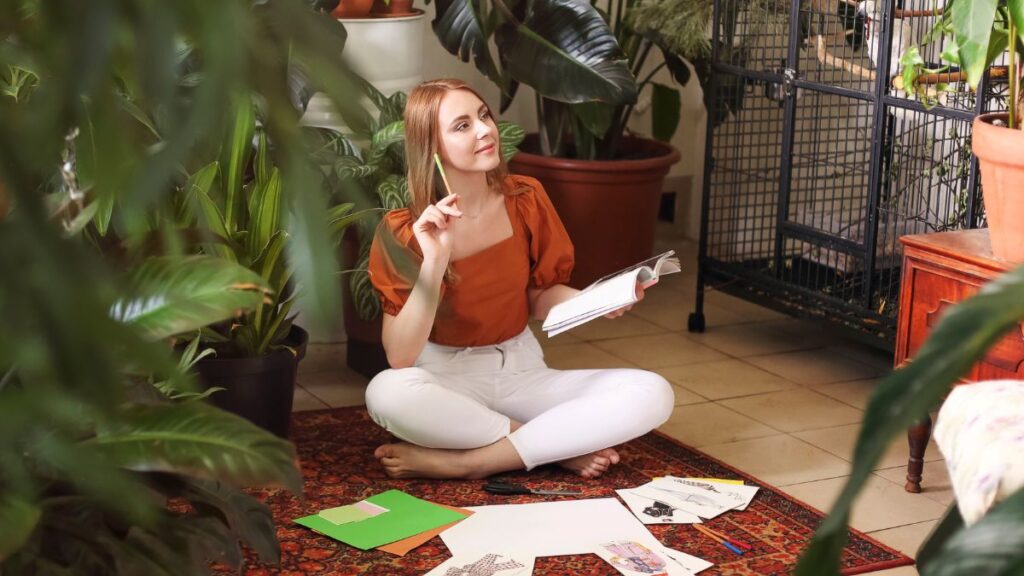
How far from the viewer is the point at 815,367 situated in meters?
3.40

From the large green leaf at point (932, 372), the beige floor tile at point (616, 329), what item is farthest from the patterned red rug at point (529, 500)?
the large green leaf at point (932, 372)

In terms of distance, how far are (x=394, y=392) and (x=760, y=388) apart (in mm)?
1112

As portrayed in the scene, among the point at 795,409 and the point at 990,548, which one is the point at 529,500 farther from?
the point at 990,548

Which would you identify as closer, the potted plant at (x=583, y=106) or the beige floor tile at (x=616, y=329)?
the potted plant at (x=583, y=106)

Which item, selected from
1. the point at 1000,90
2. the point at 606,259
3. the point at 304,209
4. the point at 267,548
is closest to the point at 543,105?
the point at 606,259

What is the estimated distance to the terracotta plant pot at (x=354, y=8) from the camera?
10.7 feet

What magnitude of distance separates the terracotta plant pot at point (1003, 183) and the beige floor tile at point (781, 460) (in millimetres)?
568

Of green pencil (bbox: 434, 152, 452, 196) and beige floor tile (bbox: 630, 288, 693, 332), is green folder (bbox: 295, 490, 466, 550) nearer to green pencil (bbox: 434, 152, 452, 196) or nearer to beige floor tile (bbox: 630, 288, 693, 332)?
green pencil (bbox: 434, 152, 452, 196)

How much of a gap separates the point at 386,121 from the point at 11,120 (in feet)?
8.63

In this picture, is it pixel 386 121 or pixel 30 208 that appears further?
pixel 386 121

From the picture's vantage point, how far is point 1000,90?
2.84m

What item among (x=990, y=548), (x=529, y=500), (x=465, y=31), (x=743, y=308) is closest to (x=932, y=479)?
(x=529, y=500)

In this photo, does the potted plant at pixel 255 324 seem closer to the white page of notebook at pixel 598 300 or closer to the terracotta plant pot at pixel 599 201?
the white page of notebook at pixel 598 300

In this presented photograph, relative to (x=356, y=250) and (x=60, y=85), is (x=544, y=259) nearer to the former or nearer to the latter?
(x=356, y=250)
